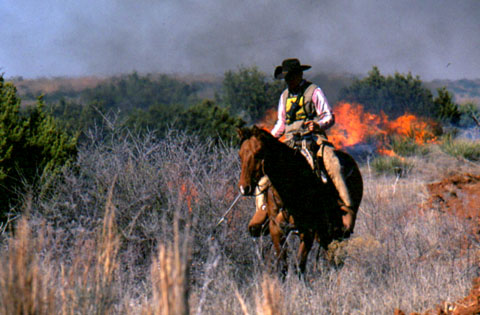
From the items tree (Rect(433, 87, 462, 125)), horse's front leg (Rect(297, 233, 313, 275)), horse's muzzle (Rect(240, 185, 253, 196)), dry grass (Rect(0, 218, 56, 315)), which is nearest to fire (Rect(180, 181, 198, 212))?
horse's front leg (Rect(297, 233, 313, 275))

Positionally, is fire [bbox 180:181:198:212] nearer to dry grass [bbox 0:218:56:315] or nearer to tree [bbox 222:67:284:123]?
dry grass [bbox 0:218:56:315]

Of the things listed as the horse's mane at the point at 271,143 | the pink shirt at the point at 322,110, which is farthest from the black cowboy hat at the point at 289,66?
the horse's mane at the point at 271,143

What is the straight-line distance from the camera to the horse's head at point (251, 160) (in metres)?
4.83

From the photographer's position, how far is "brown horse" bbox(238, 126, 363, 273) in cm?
A: 504

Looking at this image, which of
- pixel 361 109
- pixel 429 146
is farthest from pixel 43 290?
pixel 361 109

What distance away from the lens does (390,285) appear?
5840 mm

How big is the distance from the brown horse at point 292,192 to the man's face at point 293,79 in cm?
96

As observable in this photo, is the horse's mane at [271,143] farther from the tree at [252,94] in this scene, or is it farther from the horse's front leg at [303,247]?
the tree at [252,94]

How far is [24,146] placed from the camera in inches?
339

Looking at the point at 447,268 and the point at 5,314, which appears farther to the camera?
the point at 447,268

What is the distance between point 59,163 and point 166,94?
→ 27736 mm

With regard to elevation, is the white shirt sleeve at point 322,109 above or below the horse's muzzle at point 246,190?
above

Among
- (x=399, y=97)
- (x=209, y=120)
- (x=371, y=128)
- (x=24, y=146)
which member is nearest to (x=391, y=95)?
(x=399, y=97)

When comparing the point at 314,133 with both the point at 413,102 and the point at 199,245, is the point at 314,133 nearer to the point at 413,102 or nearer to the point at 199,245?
the point at 199,245
